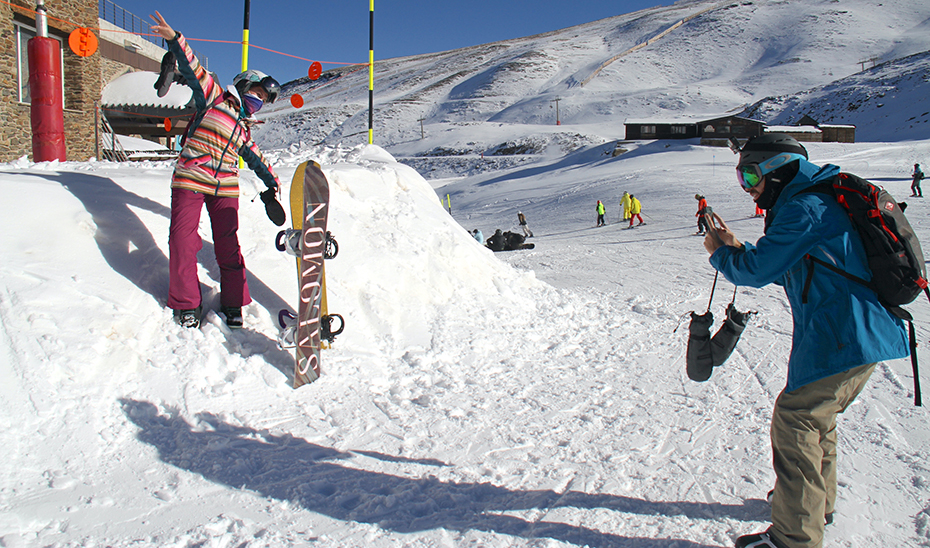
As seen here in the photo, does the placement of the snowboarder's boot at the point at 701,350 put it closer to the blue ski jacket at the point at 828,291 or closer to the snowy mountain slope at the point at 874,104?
the blue ski jacket at the point at 828,291

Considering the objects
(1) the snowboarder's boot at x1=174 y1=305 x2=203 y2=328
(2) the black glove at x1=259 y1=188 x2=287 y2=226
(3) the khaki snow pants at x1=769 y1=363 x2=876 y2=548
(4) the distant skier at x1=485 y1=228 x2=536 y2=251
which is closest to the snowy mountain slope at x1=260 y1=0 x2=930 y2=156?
(4) the distant skier at x1=485 y1=228 x2=536 y2=251

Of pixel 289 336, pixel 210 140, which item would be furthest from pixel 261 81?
pixel 289 336

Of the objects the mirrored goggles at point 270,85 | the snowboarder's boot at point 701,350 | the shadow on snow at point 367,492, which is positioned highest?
the mirrored goggles at point 270,85

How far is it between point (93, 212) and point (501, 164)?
52.7 m

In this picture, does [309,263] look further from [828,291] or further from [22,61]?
[22,61]

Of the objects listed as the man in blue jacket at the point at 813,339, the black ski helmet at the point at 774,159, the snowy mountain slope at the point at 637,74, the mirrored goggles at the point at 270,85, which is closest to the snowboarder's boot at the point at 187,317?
the mirrored goggles at the point at 270,85

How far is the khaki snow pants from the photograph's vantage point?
217cm

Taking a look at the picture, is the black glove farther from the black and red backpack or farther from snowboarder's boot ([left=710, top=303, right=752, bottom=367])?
the black and red backpack

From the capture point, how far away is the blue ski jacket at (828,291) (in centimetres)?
212

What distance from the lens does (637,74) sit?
321ft

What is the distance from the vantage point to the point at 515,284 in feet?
22.5

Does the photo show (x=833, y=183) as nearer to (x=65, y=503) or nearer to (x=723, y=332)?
(x=723, y=332)

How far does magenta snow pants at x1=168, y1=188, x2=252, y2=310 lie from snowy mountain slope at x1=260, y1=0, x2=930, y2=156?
6097cm

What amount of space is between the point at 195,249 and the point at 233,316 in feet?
1.88
